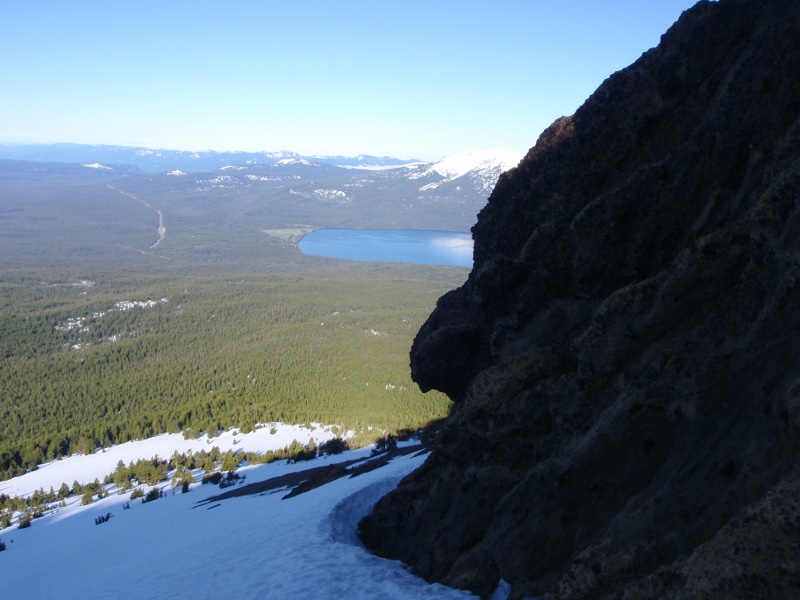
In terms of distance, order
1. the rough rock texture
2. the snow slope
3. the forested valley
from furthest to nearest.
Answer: the forested valley
the snow slope
the rough rock texture

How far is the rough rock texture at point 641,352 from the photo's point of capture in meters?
5.66

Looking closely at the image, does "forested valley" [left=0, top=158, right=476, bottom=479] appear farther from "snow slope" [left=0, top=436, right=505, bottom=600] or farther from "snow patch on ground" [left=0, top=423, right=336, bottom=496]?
"snow slope" [left=0, top=436, right=505, bottom=600]

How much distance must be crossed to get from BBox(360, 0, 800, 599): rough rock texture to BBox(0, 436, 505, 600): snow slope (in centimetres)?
116

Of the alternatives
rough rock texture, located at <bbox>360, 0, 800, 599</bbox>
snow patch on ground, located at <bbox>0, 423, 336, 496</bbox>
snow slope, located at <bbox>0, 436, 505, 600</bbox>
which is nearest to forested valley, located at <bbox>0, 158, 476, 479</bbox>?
snow patch on ground, located at <bbox>0, 423, 336, 496</bbox>

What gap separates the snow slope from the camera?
33.4ft

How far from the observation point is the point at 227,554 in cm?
1331

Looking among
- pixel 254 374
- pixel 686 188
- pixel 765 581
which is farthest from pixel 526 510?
pixel 254 374

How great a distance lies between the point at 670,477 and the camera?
6.48m

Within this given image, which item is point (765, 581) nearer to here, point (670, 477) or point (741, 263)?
point (670, 477)

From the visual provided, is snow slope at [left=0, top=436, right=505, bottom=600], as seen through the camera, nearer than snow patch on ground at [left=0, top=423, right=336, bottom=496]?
Yes

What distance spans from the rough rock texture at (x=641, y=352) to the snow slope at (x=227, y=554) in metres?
1.16

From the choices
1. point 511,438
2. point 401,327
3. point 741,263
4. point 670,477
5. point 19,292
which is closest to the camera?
point 670,477

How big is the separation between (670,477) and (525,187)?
24.1ft

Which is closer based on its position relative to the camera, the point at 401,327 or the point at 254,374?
the point at 254,374
